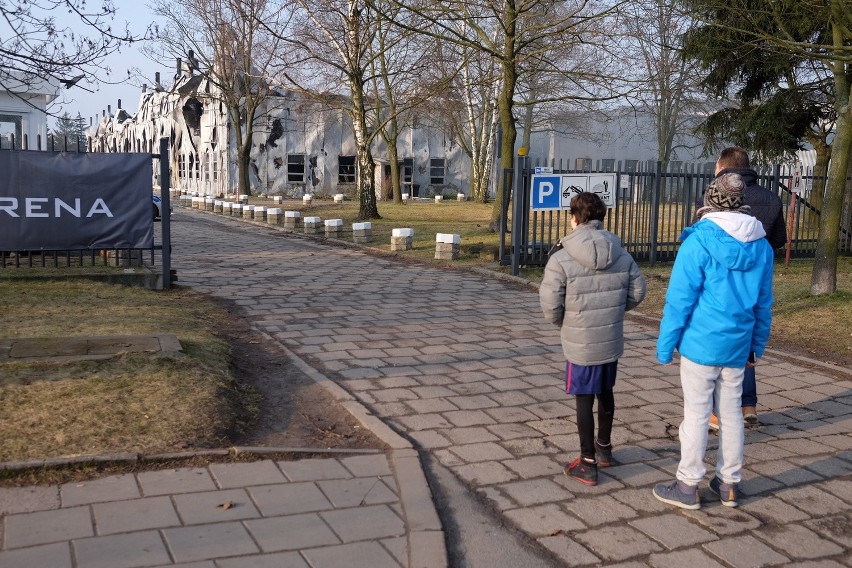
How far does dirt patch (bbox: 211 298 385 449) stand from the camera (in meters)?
5.49

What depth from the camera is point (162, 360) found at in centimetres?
677

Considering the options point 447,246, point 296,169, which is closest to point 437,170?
point 296,169

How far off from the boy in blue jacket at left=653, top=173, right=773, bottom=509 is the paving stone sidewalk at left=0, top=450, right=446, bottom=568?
4.76 ft

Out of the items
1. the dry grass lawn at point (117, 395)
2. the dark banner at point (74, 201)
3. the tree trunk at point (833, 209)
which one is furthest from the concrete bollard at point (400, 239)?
the dry grass lawn at point (117, 395)

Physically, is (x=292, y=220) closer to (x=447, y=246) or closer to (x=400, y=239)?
(x=400, y=239)

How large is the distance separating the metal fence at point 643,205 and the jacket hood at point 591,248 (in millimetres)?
8821

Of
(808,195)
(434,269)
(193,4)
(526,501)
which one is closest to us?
(526,501)

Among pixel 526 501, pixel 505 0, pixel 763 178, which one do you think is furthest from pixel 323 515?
pixel 505 0

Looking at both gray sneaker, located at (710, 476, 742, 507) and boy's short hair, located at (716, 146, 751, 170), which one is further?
boy's short hair, located at (716, 146, 751, 170)

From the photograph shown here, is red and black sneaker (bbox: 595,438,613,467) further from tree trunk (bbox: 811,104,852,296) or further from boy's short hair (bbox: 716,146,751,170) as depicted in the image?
tree trunk (bbox: 811,104,852,296)

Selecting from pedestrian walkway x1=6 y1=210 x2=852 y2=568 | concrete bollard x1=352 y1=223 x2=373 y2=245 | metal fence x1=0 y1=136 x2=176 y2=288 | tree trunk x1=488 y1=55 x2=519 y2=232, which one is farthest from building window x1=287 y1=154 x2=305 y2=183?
pedestrian walkway x1=6 y1=210 x2=852 y2=568

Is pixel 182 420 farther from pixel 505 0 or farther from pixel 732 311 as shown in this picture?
pixel 505 0

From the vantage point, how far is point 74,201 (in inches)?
426

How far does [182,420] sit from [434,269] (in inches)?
382
